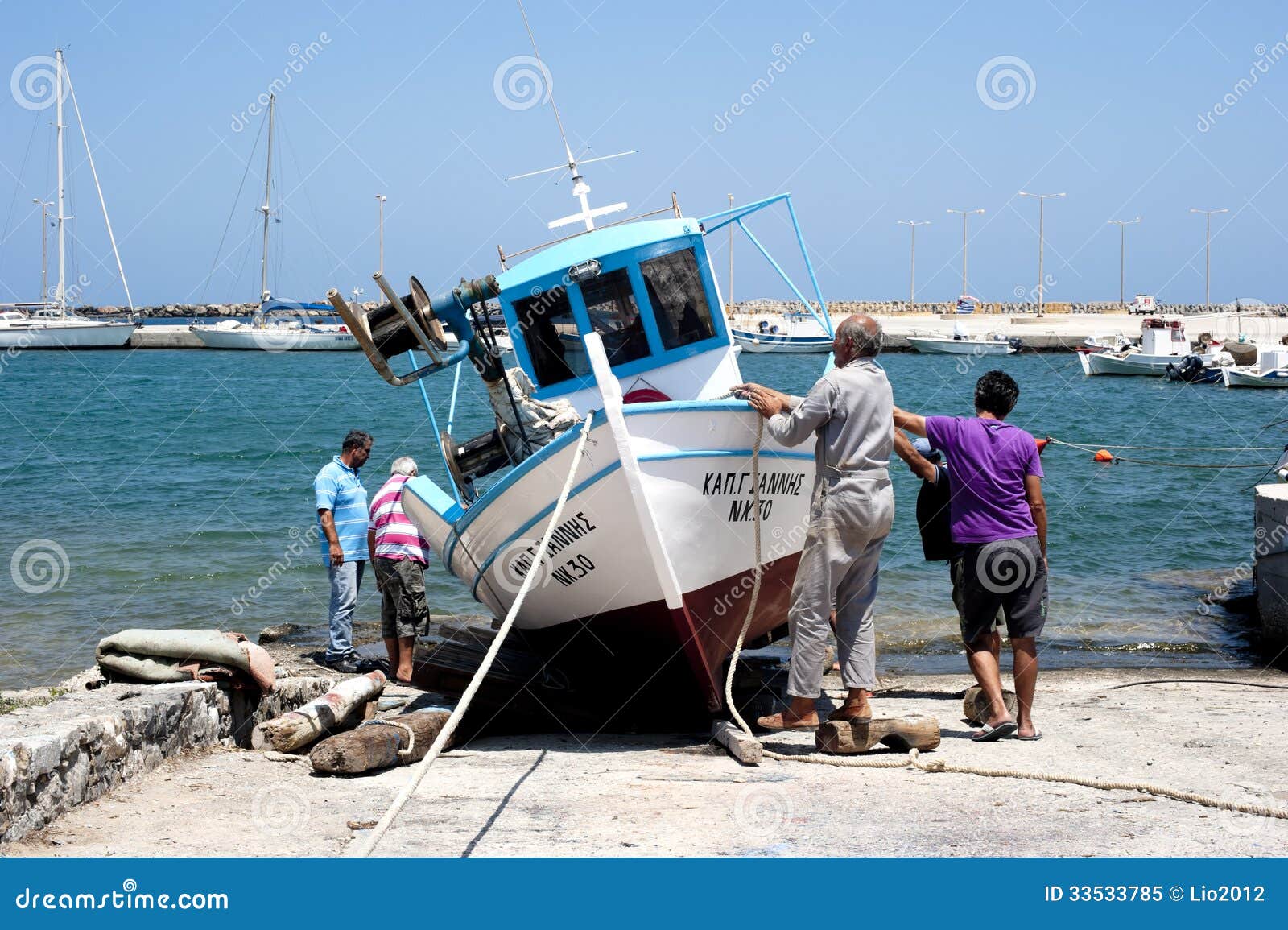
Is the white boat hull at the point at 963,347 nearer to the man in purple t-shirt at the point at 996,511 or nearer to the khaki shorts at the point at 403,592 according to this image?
the khaki shorts at the point at 403,592

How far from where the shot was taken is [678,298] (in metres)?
9.11

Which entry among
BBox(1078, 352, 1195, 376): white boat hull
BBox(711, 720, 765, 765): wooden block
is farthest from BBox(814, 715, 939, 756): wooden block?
BBox(1078, 352, 1195, 376): white boat hull

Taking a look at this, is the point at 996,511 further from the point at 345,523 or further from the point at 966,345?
the point at 966,345

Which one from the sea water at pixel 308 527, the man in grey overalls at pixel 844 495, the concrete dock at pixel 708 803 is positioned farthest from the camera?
the sea water at pixel 308 527

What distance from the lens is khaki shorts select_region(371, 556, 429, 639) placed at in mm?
9352

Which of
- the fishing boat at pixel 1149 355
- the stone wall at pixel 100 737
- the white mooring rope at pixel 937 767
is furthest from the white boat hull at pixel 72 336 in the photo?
the white mooring rope at pixel 937 767

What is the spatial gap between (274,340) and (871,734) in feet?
254

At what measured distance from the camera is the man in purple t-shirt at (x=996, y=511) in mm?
6770

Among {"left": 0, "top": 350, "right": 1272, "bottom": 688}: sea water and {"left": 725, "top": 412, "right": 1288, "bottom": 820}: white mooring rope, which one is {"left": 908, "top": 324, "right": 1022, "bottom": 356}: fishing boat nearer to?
{"left": 0, "top": 350, "right": 1272, "bottom": 688}: sea water

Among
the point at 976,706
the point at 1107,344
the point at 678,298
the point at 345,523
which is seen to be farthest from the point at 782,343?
the point at 976,706

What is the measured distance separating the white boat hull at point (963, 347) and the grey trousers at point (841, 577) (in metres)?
68.0

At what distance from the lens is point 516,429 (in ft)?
28.0

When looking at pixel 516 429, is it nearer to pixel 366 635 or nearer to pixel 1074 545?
pixel 366 635

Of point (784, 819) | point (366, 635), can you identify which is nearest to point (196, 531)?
point (366, 635)
